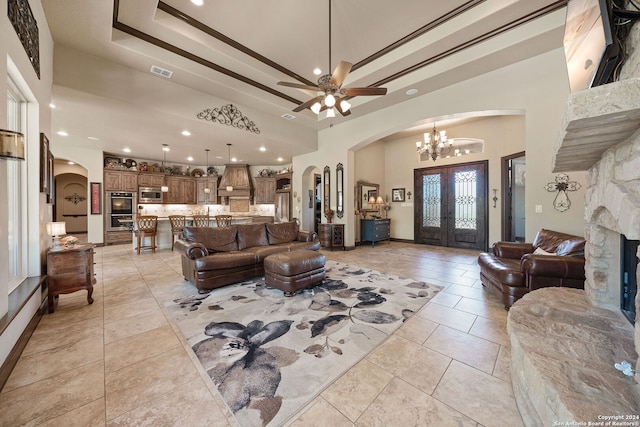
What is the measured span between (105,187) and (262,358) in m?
8.56

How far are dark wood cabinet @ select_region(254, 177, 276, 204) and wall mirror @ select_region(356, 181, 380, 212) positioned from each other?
143 inches

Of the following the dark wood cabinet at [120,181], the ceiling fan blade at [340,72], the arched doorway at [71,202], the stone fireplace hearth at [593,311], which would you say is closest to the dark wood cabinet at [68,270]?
the ceiling fan blade at [340,72]

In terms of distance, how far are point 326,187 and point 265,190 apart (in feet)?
11.5

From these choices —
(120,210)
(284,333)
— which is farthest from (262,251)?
(120,210)

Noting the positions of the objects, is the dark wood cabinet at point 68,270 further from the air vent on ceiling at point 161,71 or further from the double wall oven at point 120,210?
the double wall oven at point 120,210

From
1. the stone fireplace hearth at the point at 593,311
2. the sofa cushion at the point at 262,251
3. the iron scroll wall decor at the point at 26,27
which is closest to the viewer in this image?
the stone fireplace hearth at the point at 593,311

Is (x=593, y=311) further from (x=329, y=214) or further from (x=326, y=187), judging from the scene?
(x=326, y=187)

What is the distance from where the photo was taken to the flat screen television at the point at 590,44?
1327 millimetres

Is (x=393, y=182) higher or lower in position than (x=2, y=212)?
higher

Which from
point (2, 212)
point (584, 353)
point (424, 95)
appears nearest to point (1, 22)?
point (2, 212)

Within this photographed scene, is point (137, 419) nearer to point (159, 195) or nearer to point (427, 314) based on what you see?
point (427, 314)

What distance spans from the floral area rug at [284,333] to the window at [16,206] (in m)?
1.46

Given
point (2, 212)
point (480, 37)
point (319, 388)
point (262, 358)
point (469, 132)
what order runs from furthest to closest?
point (469, 132) < point (480, 37) < point (262, 358) < point (2, 212) < point (319, 388)

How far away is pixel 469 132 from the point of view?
650 cm
